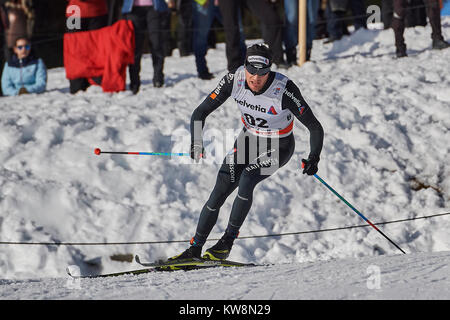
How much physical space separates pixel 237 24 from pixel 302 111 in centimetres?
447

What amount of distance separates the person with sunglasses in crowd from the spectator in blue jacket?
16.7 feet

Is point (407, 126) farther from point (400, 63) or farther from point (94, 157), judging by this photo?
point (94, 157)

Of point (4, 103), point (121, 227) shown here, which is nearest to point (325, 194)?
point (121, 227)

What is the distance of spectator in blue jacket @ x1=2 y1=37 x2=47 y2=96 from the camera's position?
9555 millimetres

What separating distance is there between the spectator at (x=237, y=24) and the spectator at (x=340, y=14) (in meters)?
2.48

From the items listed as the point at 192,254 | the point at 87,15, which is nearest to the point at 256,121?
the point at 192,254

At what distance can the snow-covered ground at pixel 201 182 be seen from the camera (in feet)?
21.1

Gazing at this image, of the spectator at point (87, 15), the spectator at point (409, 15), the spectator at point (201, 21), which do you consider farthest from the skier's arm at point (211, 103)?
the spectator at point (409, 15)

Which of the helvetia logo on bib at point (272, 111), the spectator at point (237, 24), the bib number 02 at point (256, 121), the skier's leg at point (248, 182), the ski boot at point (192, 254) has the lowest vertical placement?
the ski boot at point (192, 254)

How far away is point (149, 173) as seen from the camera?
23.8ft

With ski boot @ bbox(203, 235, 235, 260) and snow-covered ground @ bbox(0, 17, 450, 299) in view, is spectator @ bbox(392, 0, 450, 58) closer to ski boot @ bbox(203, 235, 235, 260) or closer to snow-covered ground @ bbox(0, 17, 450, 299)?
snow-covered ground @ bbox(0, 17, 450, 299)

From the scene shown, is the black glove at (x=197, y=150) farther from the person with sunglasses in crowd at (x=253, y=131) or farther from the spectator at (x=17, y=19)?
the spectator at (x=17, y=19)

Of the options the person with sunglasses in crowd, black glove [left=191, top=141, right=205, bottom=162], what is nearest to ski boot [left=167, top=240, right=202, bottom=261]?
the person with sunglasses in crowd
